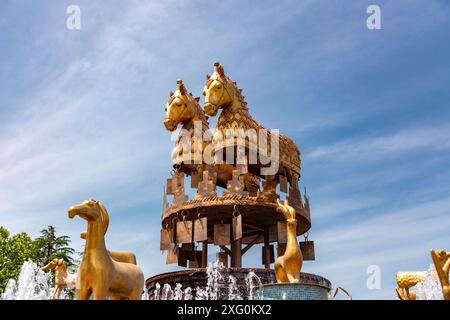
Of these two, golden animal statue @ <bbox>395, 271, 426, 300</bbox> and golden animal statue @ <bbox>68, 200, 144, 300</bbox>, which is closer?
golden animal statue @ <bbox>68, 200, 144, 300</bbox>

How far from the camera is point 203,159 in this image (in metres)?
18.7

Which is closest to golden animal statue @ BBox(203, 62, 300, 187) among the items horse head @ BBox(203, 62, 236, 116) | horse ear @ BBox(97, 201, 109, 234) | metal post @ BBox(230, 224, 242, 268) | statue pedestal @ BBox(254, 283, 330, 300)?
horse head @ BBox(203, 62, 236, 116)

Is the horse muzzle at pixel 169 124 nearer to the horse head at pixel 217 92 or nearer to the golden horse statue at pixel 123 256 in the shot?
the horse head at pixel 217 92

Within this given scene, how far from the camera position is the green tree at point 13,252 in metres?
24.8

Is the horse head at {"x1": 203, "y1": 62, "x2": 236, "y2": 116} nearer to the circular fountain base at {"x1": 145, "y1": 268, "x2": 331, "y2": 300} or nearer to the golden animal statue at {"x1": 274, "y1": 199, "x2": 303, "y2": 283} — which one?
the circular fountain base at {"x1": 145, "y1": 268, "x2": 331, "y2": 300}

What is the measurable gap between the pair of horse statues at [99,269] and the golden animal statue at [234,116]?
10640mm

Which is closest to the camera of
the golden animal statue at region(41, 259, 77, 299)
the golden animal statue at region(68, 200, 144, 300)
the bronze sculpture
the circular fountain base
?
the golden animal statue at region(68, 200, 144, 300)

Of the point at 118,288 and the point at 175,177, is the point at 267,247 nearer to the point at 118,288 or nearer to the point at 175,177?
the point at 175,177

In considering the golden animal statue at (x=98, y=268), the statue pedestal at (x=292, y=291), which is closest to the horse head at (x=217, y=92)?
the statue pedestal at (x=292, y=291)

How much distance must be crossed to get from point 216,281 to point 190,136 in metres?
5.90

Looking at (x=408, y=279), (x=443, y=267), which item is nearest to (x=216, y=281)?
(x=408, y=279)

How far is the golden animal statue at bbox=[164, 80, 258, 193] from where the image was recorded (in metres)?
18.8
